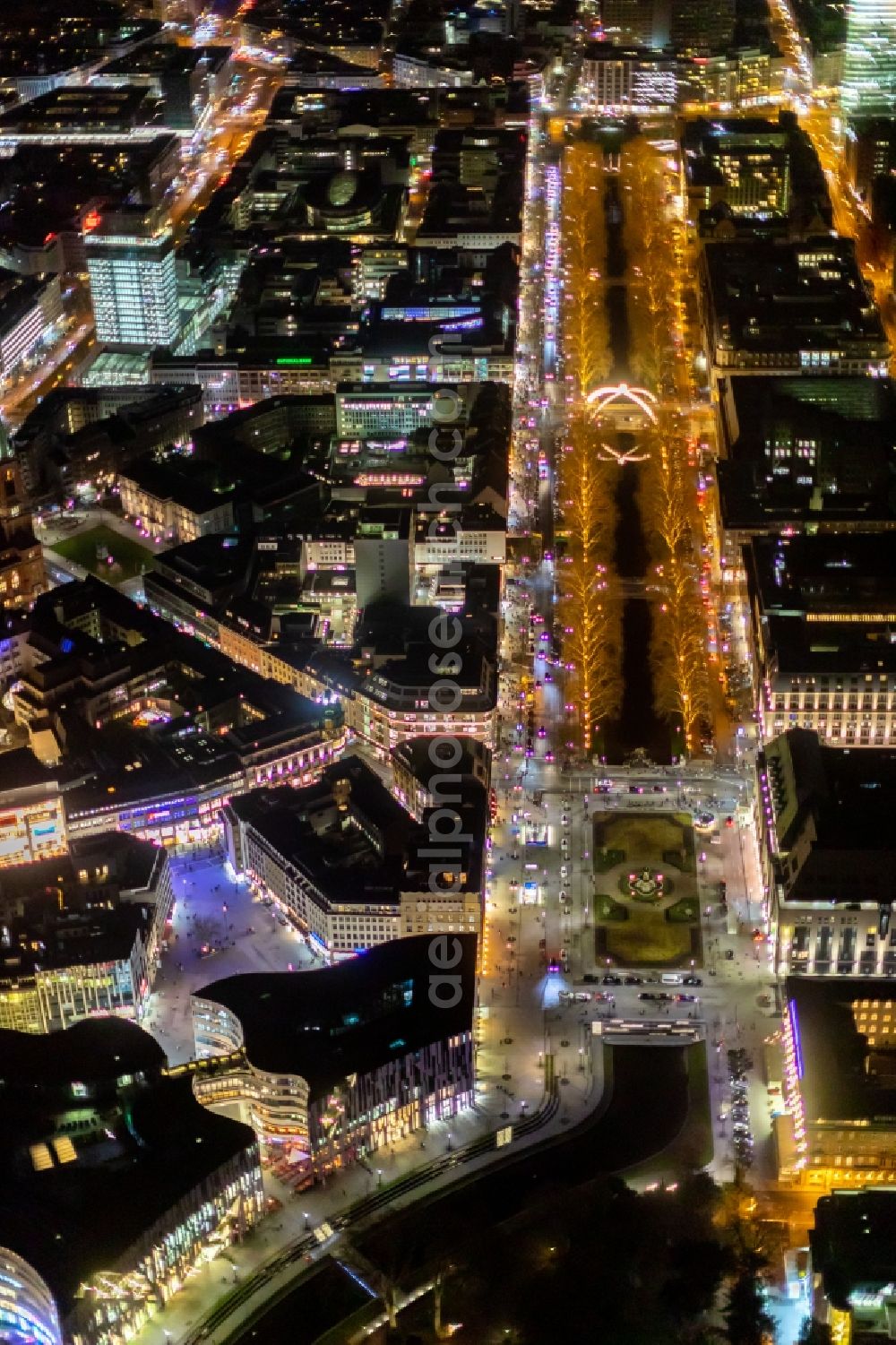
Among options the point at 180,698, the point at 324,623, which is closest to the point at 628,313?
the point at 324,623

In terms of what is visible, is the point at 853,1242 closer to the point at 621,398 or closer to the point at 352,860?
the point at 352,860

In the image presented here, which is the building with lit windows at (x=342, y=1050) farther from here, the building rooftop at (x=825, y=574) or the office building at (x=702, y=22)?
the office building at (x=702, y=22)

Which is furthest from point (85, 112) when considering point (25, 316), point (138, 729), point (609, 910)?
point (609, 910)

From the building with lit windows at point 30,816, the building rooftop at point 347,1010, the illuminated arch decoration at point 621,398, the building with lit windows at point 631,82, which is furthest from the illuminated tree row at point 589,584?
the building with lit windows at point 631,82

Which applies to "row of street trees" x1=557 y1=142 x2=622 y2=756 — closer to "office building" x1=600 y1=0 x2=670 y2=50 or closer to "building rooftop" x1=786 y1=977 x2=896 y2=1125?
"building rooftop" x1=786 y1=977 x2=896 y2=1125

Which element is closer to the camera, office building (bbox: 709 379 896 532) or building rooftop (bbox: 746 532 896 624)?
building rooftop (bbox: 746 532 896 624)

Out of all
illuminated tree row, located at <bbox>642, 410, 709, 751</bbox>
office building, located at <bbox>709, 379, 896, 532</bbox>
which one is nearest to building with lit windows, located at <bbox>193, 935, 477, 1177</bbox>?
illuminated tree row, located at <bbox>642, 410, 709, 751</bbox>

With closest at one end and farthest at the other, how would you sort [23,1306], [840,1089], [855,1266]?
[855,1266]
[23,1306]
[840,1089]
